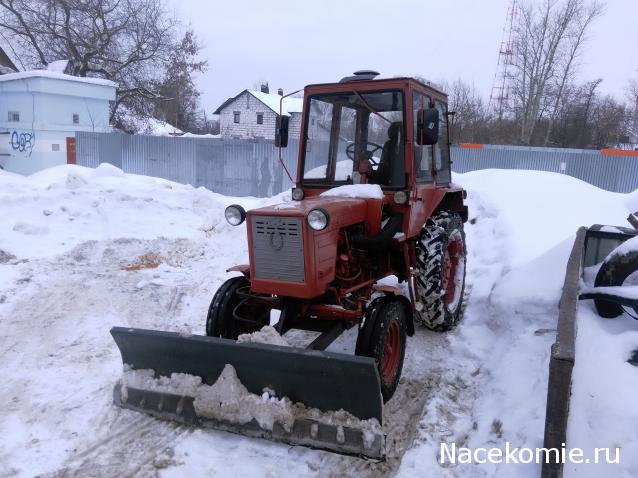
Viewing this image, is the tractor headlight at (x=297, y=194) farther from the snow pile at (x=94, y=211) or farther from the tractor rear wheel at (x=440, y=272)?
the snow pile at (x=94, y=211)

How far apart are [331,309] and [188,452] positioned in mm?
1551

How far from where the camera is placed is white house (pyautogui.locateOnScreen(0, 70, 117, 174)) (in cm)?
1753

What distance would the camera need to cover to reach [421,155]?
207 inches

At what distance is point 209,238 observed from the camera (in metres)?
10.3

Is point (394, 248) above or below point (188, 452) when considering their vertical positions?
above

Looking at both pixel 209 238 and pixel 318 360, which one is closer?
pixel 318 360

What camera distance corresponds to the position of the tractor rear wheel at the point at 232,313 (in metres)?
4.57

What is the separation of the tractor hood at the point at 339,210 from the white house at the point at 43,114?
15921 mm

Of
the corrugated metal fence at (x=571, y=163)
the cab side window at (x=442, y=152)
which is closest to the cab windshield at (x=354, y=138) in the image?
the cab side window at (x=442, y=152)

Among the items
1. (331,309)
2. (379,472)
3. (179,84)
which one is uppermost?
(179,84)

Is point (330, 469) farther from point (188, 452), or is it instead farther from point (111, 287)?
point (111, 287)

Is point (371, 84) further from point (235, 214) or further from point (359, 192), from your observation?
point (235, 214)

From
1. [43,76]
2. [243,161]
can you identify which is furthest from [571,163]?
[43,76]

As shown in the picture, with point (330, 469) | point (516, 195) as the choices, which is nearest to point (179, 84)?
point (516, 195)
